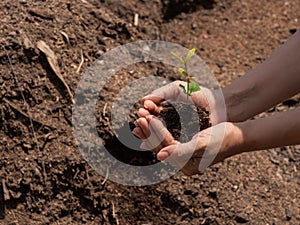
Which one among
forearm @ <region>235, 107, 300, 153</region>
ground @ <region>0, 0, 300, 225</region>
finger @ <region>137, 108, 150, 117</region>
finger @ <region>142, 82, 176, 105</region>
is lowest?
ground @ <region>0, 0, 300, 225</region>

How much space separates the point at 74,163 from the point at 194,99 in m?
0.52

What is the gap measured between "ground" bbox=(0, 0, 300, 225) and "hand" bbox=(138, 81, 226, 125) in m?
0.33

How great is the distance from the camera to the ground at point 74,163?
2.24 metres

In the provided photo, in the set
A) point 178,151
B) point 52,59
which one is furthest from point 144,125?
point 52,59

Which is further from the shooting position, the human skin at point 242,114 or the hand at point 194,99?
the hand at point 194,99

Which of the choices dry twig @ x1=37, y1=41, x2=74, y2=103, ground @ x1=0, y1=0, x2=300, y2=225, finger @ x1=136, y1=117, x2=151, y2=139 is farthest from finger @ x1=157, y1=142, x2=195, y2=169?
dry twig @ x1=37, y1=41, x2=74, y2=103

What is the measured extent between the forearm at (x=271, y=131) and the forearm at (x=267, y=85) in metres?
0.29

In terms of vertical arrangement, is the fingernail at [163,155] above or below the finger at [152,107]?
below

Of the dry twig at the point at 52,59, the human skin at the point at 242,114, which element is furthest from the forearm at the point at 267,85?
the dry twig at the point at 52,59

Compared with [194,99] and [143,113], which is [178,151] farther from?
[194,99]

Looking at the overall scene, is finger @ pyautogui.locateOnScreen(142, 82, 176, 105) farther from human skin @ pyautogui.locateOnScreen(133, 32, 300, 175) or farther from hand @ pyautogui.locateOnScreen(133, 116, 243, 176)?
hand @ pyautogui.locateOnScreen(133, 116, 243, 176)

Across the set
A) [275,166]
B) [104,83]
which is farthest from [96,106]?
[275,166]

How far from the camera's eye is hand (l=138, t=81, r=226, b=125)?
209 cm

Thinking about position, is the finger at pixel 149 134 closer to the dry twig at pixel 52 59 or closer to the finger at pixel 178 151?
the finger at pixel 178 151
